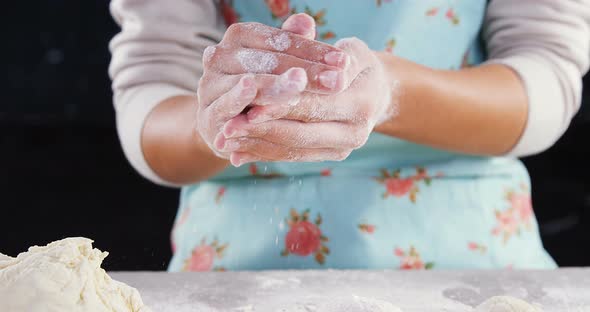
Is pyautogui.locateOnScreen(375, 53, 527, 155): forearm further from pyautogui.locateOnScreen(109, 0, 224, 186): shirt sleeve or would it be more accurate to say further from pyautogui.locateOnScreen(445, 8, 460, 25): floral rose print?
pyautogui.locateOnScreen(109, 0, 224, 186): shirt sleeve

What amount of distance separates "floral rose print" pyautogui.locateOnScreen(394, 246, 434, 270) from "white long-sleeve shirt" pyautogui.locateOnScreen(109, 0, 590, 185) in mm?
198

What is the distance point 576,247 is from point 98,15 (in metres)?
1.71

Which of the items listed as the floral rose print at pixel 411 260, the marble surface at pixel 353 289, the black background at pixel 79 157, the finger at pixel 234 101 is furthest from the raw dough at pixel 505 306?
the black background at pixel 79 157

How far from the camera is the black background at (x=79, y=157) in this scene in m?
2.45

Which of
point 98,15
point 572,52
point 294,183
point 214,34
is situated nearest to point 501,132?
point 572,52

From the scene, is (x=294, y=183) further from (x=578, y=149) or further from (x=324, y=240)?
(x=578, y=149)

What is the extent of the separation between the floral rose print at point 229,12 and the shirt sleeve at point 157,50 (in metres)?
0.01

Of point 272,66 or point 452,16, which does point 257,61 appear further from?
point 452,16

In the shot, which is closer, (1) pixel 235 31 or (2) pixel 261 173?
(1) pixel 235 31

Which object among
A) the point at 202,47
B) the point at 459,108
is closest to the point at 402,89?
the point at 459,108

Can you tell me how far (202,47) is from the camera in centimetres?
110

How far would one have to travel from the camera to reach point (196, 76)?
1116mm

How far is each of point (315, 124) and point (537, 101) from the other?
0.44 metres

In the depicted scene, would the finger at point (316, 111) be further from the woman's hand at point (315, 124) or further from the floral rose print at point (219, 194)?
the floral rose print at point (219, 194)
